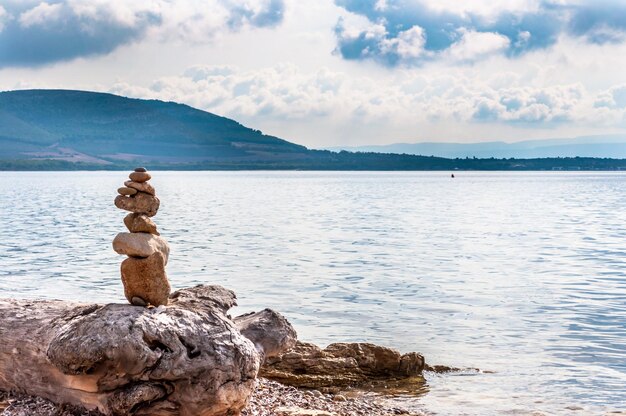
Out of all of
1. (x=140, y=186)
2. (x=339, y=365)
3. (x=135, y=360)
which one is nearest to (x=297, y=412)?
(x=135, y=360)

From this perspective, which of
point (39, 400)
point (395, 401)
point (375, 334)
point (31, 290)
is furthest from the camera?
point (31, 290)

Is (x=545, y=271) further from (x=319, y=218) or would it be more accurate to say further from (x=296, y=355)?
(x=319, y=218)

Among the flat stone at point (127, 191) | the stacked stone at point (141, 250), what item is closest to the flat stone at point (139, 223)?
the stacked stone at point (141, 250)

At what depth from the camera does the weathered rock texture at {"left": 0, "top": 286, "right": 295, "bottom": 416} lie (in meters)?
10.3

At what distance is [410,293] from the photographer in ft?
83.0

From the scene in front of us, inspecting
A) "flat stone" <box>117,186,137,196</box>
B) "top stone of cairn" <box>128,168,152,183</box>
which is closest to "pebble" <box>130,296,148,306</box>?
"flat stone" <box>117,186,137,196</box>

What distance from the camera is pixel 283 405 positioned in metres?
12.4

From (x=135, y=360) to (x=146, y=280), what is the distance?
166 centimetres

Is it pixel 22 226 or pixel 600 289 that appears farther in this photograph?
pixel 22 226

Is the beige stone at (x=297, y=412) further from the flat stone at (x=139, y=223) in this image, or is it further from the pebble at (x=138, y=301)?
the flat stone at (x=139, y=223)

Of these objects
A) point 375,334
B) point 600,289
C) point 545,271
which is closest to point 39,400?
point 375,334

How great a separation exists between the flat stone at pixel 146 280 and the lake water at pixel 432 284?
14.3 ft

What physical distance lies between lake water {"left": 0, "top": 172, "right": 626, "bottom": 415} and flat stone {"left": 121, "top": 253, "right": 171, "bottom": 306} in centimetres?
435

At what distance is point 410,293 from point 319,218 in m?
34.8
